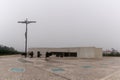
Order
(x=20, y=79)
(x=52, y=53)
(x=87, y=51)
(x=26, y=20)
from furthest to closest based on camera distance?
1. (x=52, y=53)
2. (x=87, y=51)
3. (x=26, y=20)
4. (x=20, y=79)

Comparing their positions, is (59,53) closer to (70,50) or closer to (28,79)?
(70,50)

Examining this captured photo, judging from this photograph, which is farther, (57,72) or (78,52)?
(78,52)

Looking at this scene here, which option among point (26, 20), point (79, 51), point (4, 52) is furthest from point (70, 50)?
point (4, 52)

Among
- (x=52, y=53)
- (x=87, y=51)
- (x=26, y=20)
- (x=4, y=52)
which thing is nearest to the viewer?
(x=26, y=20)

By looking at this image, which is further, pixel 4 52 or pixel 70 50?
pixel 4 52

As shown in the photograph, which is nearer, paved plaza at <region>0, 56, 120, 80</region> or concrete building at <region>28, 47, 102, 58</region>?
paved plaza at <region>0, 56, 120, 80</region>

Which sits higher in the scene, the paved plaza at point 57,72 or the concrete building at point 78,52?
the concrete building at point 78,52

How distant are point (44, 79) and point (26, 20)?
22163 mm

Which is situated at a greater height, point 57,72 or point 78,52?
point 78,52

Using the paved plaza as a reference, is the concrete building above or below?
above

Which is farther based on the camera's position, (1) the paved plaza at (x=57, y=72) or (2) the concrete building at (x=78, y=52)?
(2) the concrete building at (x=78, y=52)

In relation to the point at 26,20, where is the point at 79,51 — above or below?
below

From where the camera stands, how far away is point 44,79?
34.7ft

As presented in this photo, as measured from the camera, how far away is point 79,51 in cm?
3541
